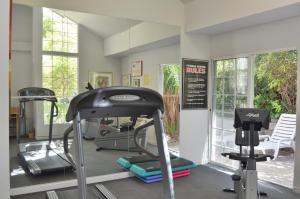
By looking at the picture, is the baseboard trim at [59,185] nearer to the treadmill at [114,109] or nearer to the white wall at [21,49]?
the white wall at [21,49]

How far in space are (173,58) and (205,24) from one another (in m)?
1.02

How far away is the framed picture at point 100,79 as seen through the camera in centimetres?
432

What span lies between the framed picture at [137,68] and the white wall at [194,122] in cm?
75

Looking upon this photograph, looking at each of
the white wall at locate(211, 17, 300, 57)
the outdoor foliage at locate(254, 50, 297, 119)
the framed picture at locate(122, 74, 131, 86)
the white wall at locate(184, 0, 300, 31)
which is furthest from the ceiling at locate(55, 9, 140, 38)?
the outdoor foliage at locate(254, 50, 297, 119)

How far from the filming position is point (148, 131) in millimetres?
4500

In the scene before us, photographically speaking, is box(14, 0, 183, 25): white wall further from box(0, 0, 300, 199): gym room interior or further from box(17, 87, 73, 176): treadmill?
box(17, 87, 73, 176): treadmill

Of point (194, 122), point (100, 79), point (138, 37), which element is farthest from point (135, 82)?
point (194, 122)

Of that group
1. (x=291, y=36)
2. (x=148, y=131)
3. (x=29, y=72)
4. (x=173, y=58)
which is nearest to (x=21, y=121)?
(x=29, y=72)

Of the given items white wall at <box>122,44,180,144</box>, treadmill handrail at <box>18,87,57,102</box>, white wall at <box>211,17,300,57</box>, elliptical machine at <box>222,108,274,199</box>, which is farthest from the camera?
white wall at <box>122,44,180,144</box>

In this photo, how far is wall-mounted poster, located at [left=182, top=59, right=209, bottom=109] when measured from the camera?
4879 mm

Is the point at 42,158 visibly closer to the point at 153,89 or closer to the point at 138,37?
the point at 153,89

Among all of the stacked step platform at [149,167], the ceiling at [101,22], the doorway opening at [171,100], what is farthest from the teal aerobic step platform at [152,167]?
the ceiling at [101,22]

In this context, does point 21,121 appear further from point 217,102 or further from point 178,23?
point 217,102

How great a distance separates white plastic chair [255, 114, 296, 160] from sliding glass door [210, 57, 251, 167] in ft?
2.00
